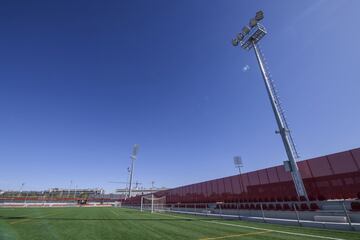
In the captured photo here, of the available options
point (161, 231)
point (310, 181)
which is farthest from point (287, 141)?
point (161, 231)

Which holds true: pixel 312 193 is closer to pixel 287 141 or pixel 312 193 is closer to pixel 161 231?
pixel 287 141

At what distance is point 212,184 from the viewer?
3180cm

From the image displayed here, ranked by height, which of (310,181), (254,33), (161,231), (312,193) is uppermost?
(254,33)

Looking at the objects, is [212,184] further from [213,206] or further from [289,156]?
[289,156]

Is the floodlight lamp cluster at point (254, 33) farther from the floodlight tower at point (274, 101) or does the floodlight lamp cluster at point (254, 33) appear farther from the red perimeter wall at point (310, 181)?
the red perimeter wall at point (310, 181)

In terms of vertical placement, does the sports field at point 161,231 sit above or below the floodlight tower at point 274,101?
below

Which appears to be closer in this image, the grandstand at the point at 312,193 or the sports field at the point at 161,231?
the sports field at the point at 161,231

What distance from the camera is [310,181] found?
16.9 metres

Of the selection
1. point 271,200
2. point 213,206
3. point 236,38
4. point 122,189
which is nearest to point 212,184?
point 213,206

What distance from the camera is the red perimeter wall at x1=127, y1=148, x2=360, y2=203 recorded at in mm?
14445

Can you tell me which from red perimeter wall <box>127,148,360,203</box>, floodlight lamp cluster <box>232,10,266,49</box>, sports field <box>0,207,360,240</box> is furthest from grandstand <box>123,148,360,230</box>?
floodlight lamp cluster <box>232,10,266,49</box>

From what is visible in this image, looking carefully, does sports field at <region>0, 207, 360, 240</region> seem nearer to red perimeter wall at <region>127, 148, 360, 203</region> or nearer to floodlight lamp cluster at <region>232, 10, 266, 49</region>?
red perimeter wall at <region>127, 148, 360, 203</region>

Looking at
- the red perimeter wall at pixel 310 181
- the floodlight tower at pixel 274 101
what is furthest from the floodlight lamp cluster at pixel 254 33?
the red perimeter wall at pixel 310 181

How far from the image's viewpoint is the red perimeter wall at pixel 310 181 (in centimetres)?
1445
